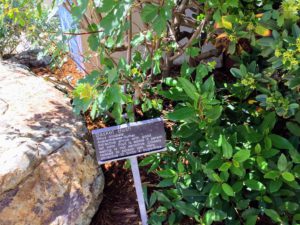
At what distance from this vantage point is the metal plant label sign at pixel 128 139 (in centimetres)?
205

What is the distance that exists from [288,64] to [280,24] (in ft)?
0.61

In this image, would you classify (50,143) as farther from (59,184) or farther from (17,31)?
(17,31)

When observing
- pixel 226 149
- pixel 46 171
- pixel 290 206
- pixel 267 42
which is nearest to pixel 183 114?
pixel 226 149

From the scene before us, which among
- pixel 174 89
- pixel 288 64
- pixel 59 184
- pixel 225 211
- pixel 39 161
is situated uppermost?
pixel 288 64

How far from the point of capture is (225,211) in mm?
2129

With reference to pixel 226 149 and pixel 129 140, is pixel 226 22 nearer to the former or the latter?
pixel 226 149

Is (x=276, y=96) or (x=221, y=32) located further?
(x=221, y=32)

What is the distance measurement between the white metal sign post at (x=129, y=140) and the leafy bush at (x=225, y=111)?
3.4 inches

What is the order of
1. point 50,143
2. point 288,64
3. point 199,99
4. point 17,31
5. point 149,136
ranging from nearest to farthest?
point 288,64, point 199,99, point 149,136, point 50,143, point 17,31

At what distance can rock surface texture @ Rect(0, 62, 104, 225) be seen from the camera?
2.09 m

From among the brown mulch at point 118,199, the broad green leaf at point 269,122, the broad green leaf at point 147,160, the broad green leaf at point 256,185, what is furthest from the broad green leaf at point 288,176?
the brown mulch at point 118,199

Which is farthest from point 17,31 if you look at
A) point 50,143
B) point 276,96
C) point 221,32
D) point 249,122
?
point 276,96

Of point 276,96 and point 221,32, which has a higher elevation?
point 221,32

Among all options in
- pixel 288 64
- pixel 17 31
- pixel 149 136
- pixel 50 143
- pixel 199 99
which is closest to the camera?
pixel 288 64
